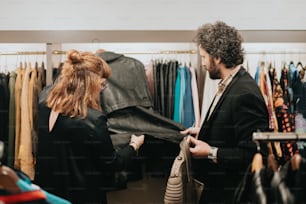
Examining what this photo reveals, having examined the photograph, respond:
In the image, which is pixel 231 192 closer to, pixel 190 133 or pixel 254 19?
pixel 190 133

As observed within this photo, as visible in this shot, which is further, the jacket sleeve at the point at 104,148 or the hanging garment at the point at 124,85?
the hanging garment at the point at 124,85

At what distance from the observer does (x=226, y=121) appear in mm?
1579

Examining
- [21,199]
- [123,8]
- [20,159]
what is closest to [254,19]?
[123,8]

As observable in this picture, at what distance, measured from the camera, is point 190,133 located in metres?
1.91

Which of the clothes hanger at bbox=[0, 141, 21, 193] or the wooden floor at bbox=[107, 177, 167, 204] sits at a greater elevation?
the clothes hanger at bbox=[0, 141, 21, 193]

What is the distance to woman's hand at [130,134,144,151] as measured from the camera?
1790mm

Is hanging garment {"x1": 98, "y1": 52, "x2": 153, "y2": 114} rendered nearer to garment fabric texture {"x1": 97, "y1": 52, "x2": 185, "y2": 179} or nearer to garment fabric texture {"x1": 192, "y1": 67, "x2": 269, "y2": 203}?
garment fabric texture {"x1": 97, "y1": 52, "x2": 185, "y2": 179}

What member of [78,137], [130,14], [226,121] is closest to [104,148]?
[78,137]

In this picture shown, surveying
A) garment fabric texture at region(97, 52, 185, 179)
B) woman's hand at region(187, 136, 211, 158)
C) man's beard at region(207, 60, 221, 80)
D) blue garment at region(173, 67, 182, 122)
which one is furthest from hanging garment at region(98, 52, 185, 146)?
man's beard at region(207, 60, 221, 80)

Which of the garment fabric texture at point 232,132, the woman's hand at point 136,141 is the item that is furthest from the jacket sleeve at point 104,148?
the garment fabric texture at point 232,132

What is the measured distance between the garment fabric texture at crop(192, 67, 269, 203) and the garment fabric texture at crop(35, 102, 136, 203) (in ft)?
1.08

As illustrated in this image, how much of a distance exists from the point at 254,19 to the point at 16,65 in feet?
4.26

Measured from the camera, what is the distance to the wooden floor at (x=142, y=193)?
208 cm

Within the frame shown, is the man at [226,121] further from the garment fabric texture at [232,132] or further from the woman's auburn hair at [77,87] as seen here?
the woman's auburn hair at [77,87]
